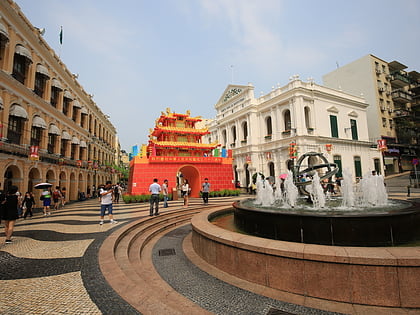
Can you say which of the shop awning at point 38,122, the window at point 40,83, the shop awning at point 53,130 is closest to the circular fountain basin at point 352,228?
the shop awning at point 38,122

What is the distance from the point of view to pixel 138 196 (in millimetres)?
15984

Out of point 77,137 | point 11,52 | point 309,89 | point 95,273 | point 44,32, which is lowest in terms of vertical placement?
point 95,273

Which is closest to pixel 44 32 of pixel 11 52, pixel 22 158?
pixel 11 52

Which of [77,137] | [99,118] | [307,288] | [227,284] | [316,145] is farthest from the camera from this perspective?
[99,118]

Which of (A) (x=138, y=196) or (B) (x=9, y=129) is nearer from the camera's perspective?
(B) (x=9, y=129)

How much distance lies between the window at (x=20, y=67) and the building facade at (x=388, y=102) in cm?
3773

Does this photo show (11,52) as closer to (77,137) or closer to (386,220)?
(77,137)

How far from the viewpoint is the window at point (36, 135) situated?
1488cm

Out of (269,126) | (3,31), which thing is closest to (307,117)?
(269,126)

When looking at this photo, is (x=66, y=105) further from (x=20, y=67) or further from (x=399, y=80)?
(x=399, y=80)

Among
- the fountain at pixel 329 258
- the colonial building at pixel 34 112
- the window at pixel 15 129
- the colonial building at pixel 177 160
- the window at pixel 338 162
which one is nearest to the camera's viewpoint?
the fountain at pixel 329 258

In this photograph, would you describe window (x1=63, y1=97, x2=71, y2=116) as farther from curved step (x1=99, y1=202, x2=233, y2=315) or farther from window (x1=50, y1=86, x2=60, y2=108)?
curved step (x1=99, y1=202, x2=233, y2=315)

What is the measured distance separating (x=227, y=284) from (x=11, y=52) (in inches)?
686

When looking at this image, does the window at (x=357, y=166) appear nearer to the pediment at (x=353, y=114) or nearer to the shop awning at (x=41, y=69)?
the pediment at (x=353, y=114)
